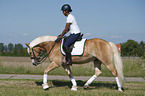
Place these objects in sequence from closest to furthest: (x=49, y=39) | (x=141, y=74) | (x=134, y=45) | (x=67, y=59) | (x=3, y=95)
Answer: (x=3, y=95) < (x=67, y=59) < (x=49, y=39) < (x=141, y=74) < (x=134, y=45)

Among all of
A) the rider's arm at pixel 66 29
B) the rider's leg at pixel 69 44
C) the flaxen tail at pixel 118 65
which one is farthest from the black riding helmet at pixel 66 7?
the flaxen tail at pixel 118 65

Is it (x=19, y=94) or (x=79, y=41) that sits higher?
(x=79, y=41)

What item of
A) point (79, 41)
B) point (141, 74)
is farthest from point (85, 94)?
point (141, 74)

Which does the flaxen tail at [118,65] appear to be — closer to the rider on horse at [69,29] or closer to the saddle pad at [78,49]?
the saddle pad at [78,49]

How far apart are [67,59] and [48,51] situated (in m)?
0.96

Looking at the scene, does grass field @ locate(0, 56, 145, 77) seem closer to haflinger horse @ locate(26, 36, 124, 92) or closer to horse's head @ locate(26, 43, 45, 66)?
horse's head @ locate(26, 43, 45, 66)

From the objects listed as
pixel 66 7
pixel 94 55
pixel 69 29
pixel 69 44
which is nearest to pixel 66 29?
pixel 69 29

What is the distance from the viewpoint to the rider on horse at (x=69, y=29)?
7242 mm

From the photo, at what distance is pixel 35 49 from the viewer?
7793 millimetres

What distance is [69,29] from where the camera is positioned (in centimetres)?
755

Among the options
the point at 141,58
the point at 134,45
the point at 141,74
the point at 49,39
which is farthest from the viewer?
the point at 134,45

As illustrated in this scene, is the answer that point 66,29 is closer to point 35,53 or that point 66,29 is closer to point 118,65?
point 35,53

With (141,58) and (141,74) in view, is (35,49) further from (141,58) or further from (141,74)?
(141,58)

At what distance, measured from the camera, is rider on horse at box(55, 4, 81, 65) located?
7.24m
